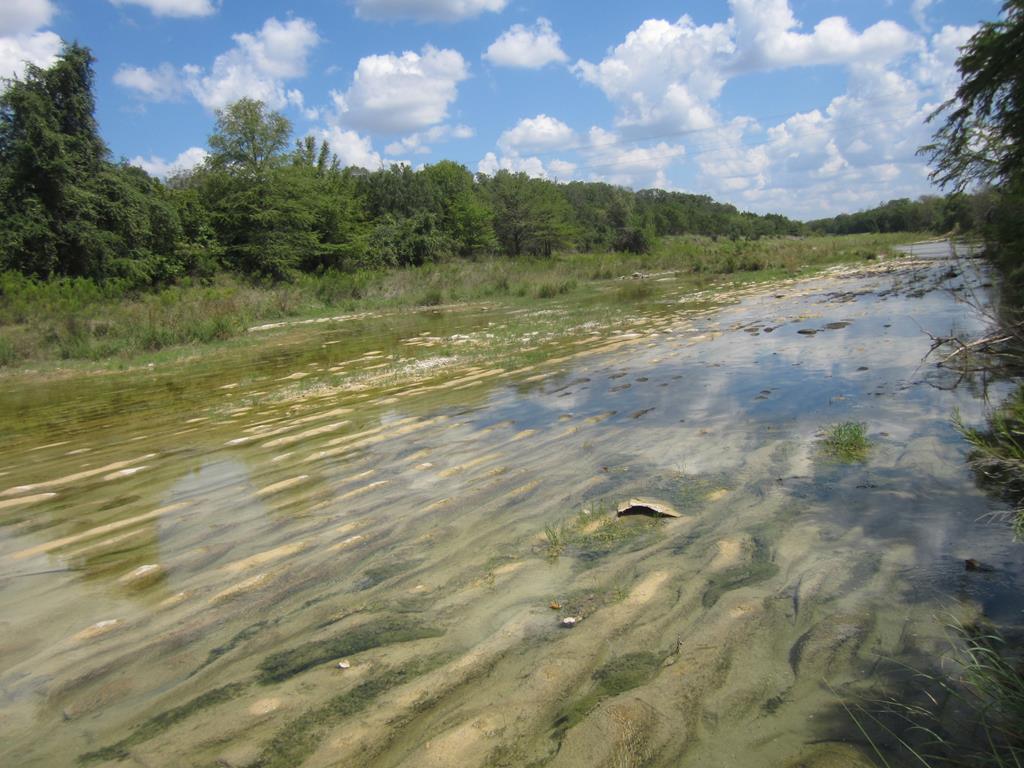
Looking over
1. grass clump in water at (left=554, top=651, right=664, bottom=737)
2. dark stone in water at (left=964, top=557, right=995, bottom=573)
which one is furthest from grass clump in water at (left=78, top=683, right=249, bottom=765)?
dark stone in water at (left=964, top=557, right=995, bottom=573)

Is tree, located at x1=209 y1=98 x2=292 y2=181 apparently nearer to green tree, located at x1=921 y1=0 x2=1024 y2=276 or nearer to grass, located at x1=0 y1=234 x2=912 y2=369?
grass, located at x1=0 y1=234 x2=912 y2=369

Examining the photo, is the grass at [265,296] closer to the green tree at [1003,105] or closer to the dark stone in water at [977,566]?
the green tree at [1003,105]

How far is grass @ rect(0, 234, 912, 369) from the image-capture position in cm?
1773

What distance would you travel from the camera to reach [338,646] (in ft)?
9.04

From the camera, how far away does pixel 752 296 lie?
21.4m

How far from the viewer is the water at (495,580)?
221cm

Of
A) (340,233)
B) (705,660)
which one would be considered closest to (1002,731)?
(705,660)

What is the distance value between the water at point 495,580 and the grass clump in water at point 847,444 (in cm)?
12

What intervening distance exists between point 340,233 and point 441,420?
41.3 metres

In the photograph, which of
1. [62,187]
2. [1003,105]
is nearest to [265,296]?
[62,187]

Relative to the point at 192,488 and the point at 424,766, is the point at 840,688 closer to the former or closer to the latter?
the point at 424,766

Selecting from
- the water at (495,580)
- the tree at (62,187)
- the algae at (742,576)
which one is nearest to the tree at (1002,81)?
the water at (495,580)

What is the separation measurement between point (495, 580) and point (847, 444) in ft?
10.5

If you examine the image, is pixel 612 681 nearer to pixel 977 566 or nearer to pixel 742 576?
pixel 742 576
